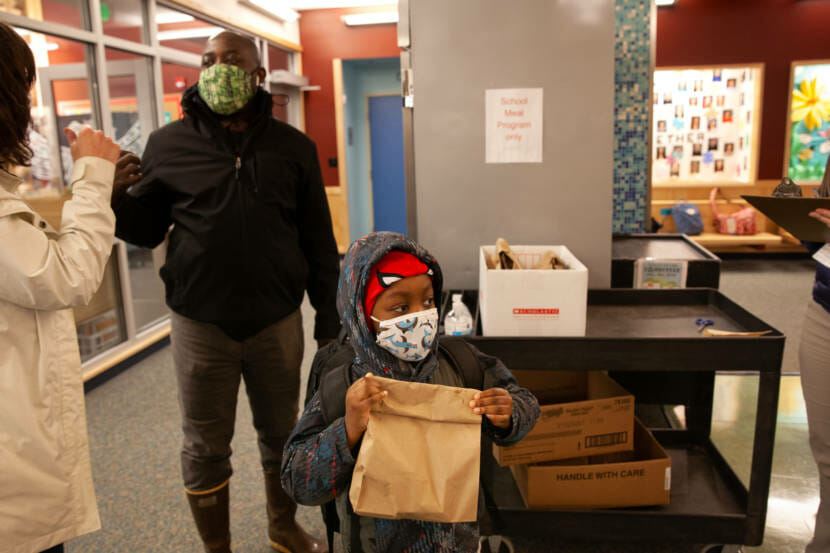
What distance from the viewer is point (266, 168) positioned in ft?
5.84

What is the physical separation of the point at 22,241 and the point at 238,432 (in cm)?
223

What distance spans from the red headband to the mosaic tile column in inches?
80.1

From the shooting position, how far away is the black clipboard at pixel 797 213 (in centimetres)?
164

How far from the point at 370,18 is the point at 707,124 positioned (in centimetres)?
427

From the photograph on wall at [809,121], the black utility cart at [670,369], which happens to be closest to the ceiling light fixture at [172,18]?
the black utility cart at [670,369]

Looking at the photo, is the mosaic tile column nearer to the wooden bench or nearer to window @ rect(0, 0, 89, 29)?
window @ rect(0, 0, 89, 29)

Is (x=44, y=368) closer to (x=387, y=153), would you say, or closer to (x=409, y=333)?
(x=409, y=333)

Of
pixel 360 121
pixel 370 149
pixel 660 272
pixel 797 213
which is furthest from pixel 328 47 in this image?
pixel 797 213

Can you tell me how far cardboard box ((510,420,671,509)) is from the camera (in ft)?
6.16

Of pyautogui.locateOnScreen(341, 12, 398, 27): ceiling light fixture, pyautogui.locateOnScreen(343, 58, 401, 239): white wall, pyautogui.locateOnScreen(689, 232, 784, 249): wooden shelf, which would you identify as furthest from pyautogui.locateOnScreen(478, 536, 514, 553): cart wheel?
pyautogui.locateOnScreen(343, 58, 401, 239): white wall

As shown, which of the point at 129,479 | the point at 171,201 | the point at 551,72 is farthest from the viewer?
the point at 129,479

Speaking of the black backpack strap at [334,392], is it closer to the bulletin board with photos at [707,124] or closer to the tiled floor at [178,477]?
the tiled floor at [178,477]

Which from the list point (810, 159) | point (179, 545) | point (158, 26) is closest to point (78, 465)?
point (179, 545)

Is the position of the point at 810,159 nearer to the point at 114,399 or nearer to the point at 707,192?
the point at 707,192
